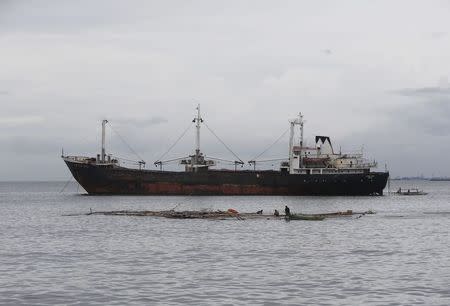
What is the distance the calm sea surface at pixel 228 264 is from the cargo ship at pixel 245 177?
179 feet

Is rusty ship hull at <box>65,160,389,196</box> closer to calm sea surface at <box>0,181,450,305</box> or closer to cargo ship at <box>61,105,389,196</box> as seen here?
cargo ship at <box>61,105,389,196</box>

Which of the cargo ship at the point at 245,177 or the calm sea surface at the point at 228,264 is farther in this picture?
the cargo ship at the point at 245,177

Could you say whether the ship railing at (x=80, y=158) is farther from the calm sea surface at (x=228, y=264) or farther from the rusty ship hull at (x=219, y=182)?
the calm sea surface at (x=228, y=264)

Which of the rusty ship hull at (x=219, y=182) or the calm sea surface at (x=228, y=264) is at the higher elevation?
the rusty ship hull at (x=219, y=182)

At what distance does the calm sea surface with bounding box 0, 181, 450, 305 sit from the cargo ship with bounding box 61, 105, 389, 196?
54.4 meters

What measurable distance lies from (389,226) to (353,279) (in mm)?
30138

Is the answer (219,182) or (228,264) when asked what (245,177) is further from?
(228,264)

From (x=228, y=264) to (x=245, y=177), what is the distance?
8115cm

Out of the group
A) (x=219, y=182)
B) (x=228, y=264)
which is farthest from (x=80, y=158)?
(x=228, y=264)

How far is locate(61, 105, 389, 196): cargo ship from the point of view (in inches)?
4503

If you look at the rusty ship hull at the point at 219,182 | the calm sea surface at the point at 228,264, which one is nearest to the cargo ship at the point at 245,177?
the rusty ship hull at the point at 219,182

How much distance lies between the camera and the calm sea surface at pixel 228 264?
26.8 m

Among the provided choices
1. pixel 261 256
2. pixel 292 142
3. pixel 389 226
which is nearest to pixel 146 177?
pixel 292 142

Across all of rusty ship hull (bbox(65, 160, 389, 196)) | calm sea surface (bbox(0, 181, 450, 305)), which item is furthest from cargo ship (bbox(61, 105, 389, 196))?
calm sea surface (bbox(0, 181, 450, 305))
